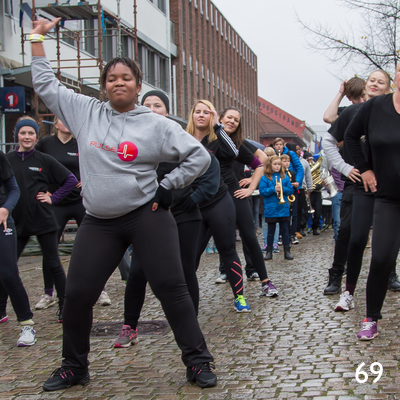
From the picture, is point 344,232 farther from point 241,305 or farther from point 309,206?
point 309,206

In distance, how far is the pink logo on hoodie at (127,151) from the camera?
3.72 meters

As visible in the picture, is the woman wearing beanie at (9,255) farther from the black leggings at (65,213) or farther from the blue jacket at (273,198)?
the blue jacket at (273,198)

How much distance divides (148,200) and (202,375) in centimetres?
110

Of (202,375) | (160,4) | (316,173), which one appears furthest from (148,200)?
(160,4)

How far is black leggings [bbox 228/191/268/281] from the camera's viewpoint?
22.2 ft

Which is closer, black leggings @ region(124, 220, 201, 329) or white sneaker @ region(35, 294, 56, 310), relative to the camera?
black leggings @ region(124, 220, 201, 329)

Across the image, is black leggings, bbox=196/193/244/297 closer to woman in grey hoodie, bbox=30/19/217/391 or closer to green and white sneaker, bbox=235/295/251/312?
green and white sneaker, bbox=235/295/251/312

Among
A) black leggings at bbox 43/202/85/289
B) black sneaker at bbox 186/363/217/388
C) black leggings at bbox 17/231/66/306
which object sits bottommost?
black sneaker at bbox 186/363/217/388

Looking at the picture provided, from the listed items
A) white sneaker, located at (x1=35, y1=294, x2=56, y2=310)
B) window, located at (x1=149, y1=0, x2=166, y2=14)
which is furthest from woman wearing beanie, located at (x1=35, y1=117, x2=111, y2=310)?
window, located at (x1=149, y1=0, x2=166, y2=14)

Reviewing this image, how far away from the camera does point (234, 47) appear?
6256 centimetres

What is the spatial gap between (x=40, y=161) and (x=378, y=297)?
138 inches

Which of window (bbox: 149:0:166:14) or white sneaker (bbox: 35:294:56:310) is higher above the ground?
window (bbox: 149:0:166:14)

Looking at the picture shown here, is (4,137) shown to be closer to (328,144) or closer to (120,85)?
(328,144)

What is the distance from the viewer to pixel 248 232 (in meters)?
6.81
